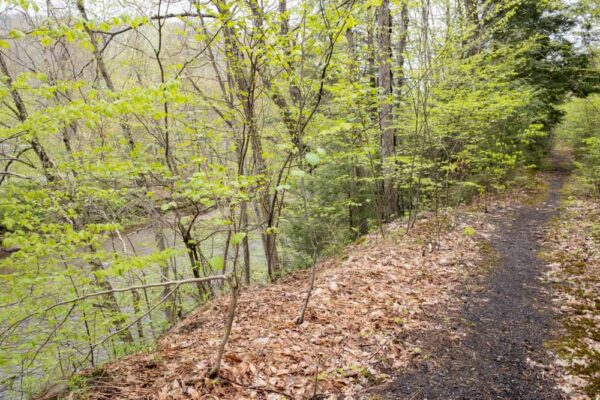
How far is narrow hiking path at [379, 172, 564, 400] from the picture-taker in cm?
297

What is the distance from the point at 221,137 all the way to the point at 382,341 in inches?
165

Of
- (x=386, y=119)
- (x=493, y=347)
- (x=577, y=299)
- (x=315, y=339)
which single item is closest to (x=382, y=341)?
(x=315, y=339)

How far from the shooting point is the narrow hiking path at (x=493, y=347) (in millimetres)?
2971

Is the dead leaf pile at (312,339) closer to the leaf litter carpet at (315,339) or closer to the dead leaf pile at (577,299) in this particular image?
the leaf litter carpet at (315,339)

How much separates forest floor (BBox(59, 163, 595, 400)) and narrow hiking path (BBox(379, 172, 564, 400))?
0.01m

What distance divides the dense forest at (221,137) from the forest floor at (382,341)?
0.59 meters

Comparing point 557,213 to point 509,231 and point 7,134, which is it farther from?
point 7,134

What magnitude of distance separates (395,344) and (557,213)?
7.92 m

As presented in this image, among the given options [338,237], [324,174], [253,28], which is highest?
[253,28]

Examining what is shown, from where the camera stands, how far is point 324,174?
944 cm

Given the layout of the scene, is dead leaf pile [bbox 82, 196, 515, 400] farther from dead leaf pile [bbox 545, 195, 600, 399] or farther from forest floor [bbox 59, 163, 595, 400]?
dead leaf pile [bbox 545, 195, 600, 399]

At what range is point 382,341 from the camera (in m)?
3.71

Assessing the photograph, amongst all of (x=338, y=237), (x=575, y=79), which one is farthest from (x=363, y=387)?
(x=575, y=79)

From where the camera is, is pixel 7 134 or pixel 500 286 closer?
pixel 7 134
